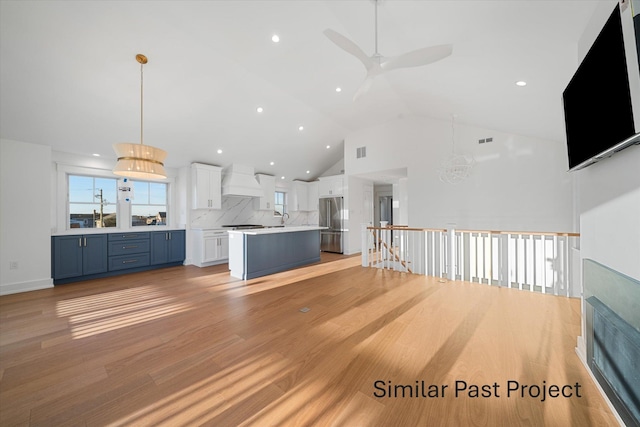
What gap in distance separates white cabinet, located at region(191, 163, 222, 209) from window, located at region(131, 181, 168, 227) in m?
0.84

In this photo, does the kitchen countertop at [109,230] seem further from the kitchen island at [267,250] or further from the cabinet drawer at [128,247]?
the kitchen island at [267,250]

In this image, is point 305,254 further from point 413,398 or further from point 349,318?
point 413,398

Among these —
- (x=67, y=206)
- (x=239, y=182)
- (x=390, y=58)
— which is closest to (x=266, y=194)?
(x=239, y=182)

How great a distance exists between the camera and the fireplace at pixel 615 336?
120 centimetres

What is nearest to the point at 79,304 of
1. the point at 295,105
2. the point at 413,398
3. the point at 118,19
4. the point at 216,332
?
the point at 216,332

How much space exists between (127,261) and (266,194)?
149 inches

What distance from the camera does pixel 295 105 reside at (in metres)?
5.38

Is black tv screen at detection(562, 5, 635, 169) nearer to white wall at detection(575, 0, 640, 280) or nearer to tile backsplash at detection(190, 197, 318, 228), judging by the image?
white wall at detection(575, 0, 640, 280)

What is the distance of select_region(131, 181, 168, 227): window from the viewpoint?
5559mm

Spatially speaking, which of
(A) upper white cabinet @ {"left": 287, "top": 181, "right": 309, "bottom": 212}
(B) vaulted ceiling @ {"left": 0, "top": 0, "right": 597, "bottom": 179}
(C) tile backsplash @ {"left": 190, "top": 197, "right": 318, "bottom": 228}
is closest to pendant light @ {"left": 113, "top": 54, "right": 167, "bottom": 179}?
(B) vaulted ceiling @ {"left": 0, "top": 0, "right": 597, "bottom": 179}

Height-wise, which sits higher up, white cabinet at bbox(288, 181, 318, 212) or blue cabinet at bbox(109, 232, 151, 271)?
white cabinet at bbox(288, 181, 318, 212)

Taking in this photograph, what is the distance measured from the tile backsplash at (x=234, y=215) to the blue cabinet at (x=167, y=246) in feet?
1.51

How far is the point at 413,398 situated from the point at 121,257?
19.7 feet

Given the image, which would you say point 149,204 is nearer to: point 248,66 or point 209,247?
point 209,247
